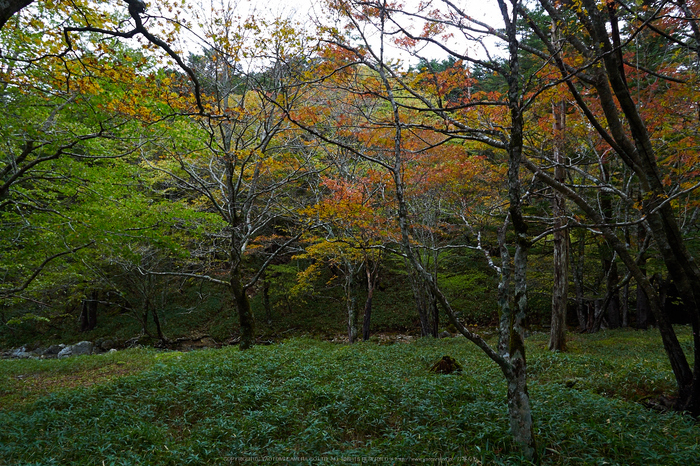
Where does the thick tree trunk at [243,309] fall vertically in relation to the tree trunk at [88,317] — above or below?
above

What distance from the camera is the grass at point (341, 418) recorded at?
3.87m

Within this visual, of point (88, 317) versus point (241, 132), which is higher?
point (241, 132)

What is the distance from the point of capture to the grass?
3869 mm

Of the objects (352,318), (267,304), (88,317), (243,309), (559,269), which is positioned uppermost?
(559,269)

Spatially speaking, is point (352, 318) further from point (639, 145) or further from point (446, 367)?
point (639, 145)

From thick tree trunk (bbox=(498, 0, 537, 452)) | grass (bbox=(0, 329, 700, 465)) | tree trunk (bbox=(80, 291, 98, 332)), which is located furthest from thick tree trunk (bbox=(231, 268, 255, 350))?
tree trunk (bbox=(80, 291, 98, 332))

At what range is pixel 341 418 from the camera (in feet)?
16.2

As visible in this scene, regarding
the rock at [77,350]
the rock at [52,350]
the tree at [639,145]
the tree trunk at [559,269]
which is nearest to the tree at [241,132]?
the tree at [639,145]

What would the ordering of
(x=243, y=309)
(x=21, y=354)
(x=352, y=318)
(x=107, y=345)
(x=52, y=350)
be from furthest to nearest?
1. (x=107, y=345)
2. (x=52, y=350)
3. (x=21, y=354)
4. (x=352, y=318)
5. (x=243, y=309)

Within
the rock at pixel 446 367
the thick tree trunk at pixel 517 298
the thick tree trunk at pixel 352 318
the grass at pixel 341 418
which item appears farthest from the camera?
the thick tree trunk at pixel 352 318

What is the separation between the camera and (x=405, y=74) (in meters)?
6.15

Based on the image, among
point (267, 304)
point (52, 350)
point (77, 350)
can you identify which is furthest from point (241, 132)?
point (52, 350)

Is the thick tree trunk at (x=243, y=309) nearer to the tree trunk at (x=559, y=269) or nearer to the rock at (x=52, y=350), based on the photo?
the tree trunk at (x=559, y=269)

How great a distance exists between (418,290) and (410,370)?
800 cm
